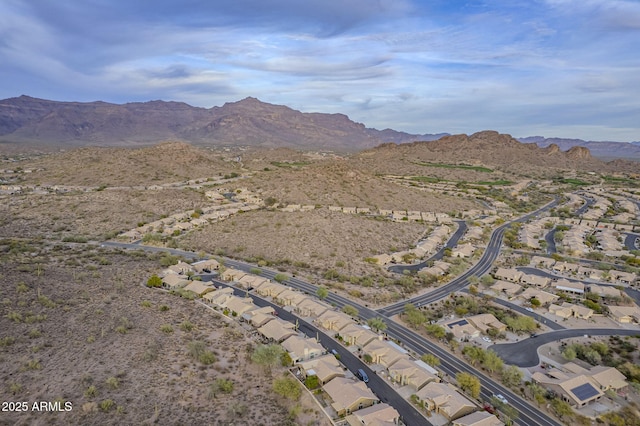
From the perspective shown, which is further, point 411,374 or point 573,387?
point 411,374

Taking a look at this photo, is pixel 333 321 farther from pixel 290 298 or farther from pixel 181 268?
pixel 181 268

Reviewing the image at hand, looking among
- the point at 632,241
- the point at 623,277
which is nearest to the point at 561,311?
the point at 623,277

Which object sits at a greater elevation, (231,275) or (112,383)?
(112,383)

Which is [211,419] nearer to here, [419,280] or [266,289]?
[266,289]

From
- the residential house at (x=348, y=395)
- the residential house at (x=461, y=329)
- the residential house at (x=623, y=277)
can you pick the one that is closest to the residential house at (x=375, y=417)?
the residential house at (x=348, y=395)

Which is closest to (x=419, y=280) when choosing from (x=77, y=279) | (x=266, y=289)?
(x=266, y=289)

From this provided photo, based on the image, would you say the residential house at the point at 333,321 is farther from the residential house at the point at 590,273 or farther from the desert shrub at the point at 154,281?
the residential house at the point at 590,273
